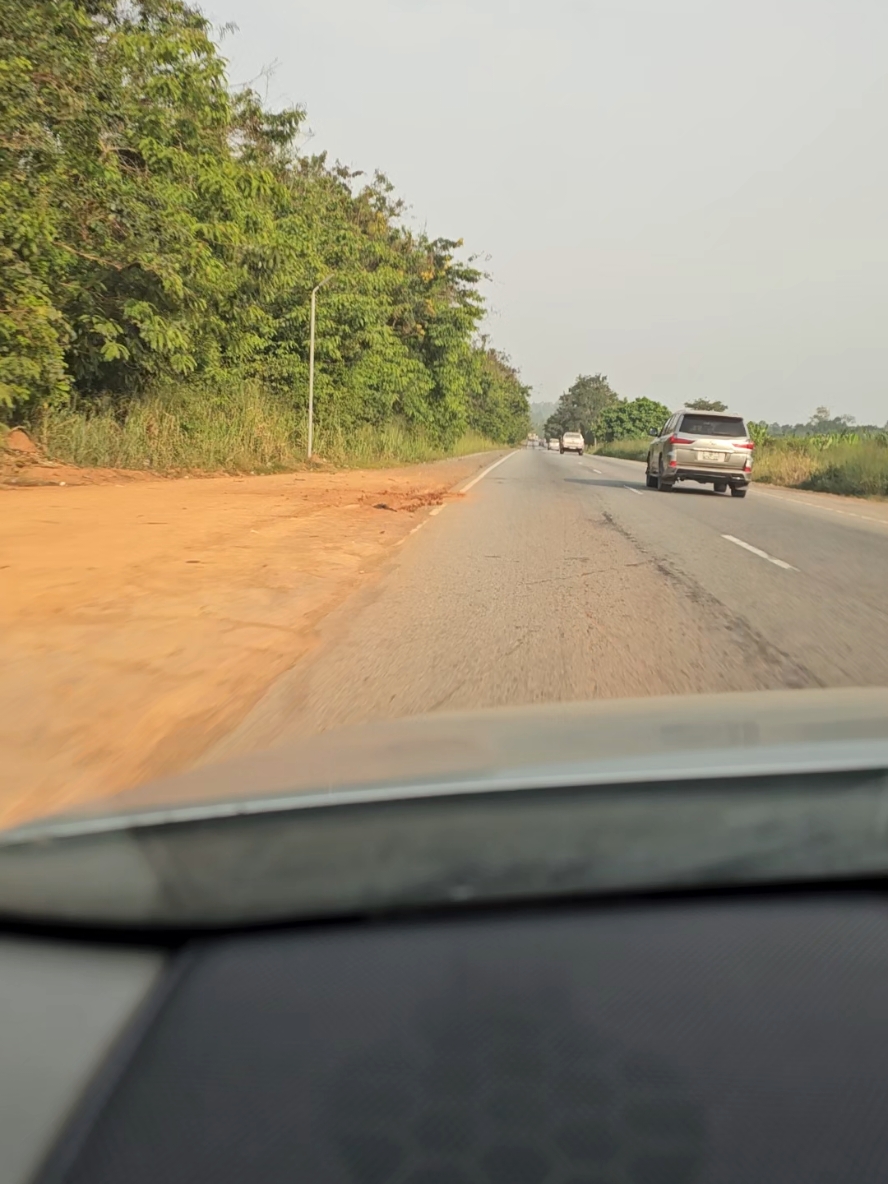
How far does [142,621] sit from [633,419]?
137688 millimetres

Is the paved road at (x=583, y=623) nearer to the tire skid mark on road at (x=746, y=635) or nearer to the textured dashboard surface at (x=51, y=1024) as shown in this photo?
the tire skid mark on road at (x=746, y=635)

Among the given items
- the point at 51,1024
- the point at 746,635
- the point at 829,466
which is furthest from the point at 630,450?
the point at 51,1024

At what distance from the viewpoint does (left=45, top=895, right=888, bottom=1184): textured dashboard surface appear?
954 mm

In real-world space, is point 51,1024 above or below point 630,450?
above

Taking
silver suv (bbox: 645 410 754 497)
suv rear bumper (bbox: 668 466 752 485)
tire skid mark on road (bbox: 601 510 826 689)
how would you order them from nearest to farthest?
tire skid mark on road (bbox: 601 510 826 689)
silver suv (bbox: 645 410 754 497)
suv rear bumper (bbox: 668 466 752 485)

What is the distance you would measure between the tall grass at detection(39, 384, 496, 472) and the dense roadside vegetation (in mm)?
54

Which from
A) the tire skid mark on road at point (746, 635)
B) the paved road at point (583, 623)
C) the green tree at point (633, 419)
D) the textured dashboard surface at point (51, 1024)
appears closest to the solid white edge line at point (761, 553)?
the paved road at point (583, 623)

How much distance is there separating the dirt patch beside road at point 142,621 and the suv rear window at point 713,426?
991 cm

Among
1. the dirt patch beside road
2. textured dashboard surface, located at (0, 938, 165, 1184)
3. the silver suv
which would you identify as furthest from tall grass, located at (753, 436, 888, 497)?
textured dashboard surface, located at (0, 938, 165, 1184)

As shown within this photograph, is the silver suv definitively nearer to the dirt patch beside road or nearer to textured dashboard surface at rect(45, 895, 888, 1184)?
the dirt patch beside road

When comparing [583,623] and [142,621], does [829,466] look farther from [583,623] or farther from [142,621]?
[142,621]

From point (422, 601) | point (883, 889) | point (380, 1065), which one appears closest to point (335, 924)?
point (380, 1065)

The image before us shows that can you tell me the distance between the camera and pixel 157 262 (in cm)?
1828

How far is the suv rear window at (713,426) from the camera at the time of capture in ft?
70.5
